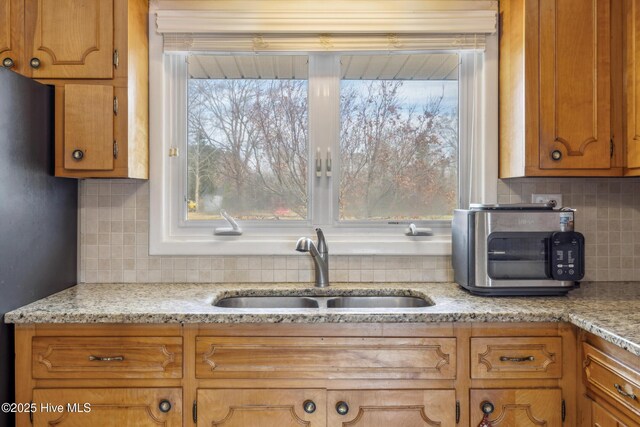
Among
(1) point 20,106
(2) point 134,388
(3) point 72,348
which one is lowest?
(2) point 134,388

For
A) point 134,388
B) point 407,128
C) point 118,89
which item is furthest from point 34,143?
point 407,128

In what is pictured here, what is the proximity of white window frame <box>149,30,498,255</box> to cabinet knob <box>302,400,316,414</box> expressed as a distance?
75 centimetres

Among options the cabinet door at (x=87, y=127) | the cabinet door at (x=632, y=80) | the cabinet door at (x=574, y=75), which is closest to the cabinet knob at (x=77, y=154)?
the cabinet door at (x=87, y=127)

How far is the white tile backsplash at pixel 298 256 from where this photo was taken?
7.18ft

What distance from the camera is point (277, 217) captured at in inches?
90.4

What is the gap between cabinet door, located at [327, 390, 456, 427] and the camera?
5.26 ft

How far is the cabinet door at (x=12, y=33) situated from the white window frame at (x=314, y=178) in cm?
50

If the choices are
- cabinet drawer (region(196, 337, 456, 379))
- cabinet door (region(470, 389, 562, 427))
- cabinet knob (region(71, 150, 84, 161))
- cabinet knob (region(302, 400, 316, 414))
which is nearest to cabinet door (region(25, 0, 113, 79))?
cabinet knob (region(71, 150, 84, 161))

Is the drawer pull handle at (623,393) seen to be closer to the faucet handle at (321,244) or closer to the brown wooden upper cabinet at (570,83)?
the brown wooden upper cabinet at (570,83)

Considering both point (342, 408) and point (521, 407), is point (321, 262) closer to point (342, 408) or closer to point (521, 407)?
point (342, 408)

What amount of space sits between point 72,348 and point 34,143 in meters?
0.75

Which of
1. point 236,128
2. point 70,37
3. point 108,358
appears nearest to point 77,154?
point 70,37

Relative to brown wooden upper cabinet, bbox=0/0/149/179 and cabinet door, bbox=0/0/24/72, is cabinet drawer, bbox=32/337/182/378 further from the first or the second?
cabinet door, bbox=0/0/24/72

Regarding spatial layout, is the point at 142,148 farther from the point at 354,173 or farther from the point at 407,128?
the point at 407,128
